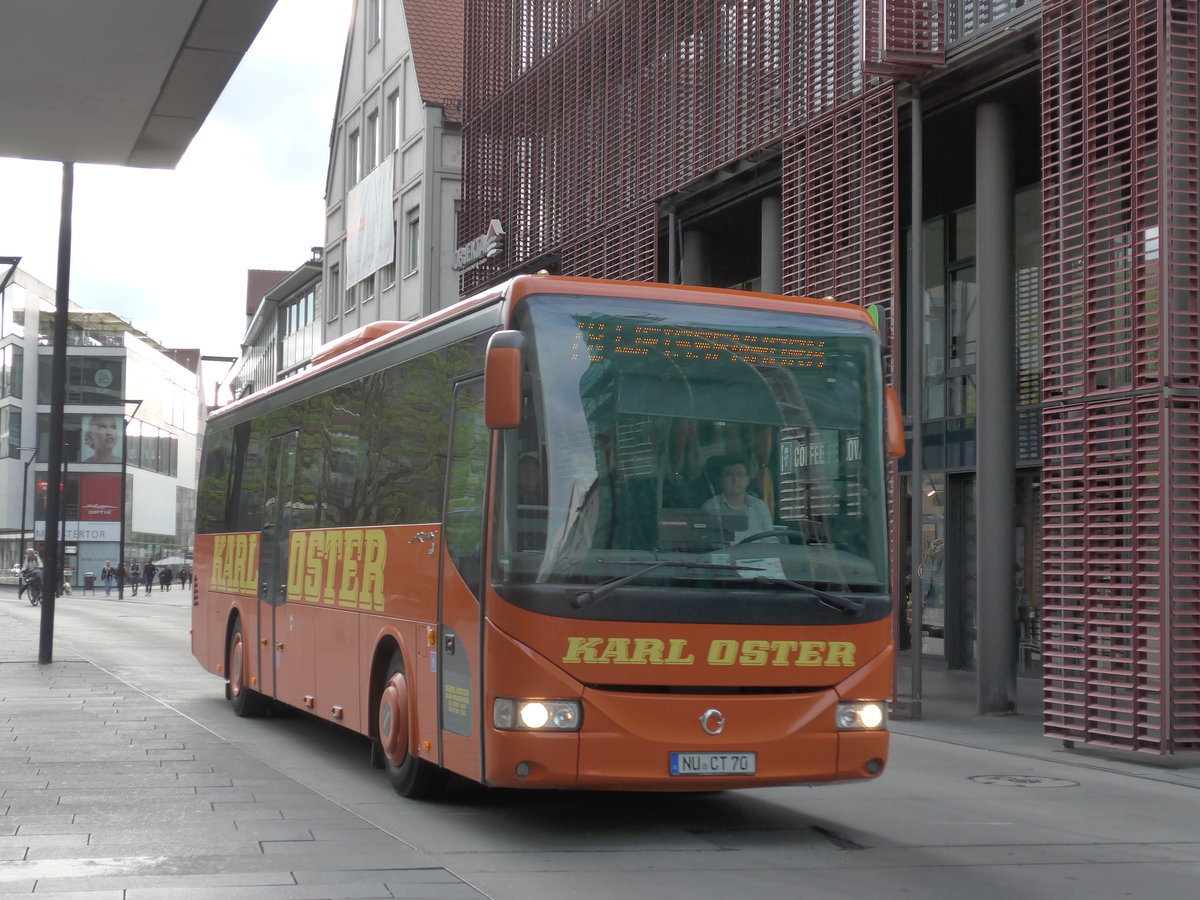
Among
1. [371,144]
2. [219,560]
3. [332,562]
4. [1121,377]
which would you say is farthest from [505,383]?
[371,144]

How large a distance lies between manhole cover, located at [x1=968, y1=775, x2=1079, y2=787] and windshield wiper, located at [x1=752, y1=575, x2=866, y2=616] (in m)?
3.50

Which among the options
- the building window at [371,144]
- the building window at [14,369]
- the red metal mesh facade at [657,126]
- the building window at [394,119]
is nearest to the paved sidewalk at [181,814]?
the red metal mesh facade at [657,126]

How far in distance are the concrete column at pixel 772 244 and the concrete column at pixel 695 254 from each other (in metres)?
2.66

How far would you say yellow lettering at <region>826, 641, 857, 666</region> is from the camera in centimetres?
870

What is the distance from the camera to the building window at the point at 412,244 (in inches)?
1569

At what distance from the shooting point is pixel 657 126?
23734 mm

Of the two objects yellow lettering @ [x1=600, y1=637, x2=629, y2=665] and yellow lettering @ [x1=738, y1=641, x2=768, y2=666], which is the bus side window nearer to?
yellow lettering @ [x1=600, y1=637, x2=629, y2=665]

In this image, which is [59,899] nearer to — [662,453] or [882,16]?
[662,453]

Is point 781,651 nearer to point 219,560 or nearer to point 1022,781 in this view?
point 1022,781

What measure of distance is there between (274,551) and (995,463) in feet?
24.0

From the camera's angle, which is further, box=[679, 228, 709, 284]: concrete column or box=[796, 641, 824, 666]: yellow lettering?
box=[679, 228, 709, 284]: concrete column

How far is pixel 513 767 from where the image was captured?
27.0 ft

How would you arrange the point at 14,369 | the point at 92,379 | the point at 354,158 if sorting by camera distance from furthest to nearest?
the point at 92,379 → the point at 14,369 → the point at 354,158

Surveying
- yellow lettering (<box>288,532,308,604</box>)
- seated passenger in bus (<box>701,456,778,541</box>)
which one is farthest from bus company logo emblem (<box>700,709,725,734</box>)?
yellow lettering (<box>288,532,308,604</box>)
